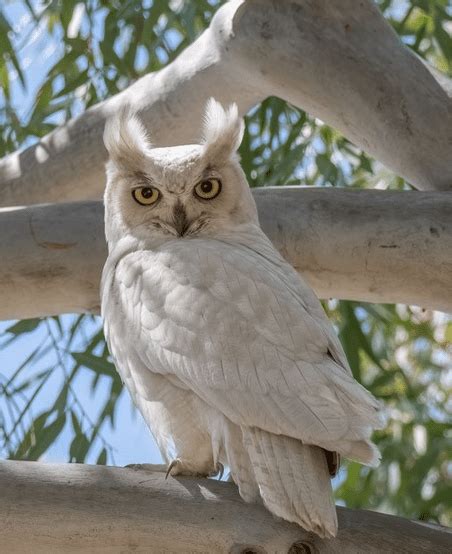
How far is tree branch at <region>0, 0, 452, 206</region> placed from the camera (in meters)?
2.76

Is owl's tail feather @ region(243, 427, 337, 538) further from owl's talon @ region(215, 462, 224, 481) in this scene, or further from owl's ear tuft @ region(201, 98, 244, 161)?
owl's ear tuft @ region(201, 98, 244, 161)

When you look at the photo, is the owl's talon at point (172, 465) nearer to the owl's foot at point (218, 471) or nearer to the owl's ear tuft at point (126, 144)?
the owl's foot at point (218, 471)

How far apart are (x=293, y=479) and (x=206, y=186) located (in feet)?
2.84

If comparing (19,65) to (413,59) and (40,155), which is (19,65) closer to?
(40,155)

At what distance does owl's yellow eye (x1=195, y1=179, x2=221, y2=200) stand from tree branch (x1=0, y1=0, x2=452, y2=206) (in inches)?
21.6

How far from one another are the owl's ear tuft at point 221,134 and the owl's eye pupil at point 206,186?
53mm

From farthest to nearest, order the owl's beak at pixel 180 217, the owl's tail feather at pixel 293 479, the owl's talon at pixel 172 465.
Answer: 1. the owl's beak at pixel 180 217
2. the owl's talon at pixel 172 465
3. the owl's tail feather at pixel 293 479

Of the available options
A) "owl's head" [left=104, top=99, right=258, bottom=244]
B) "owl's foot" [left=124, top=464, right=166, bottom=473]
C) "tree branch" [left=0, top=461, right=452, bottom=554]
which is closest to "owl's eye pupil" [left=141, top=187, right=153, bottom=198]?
"owl's head" [left=104, top=99, right=258, bottom=244]

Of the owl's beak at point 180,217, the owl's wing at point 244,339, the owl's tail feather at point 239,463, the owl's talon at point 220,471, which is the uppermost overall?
the owl's beak at point 180,217

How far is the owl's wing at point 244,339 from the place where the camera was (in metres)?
1.85

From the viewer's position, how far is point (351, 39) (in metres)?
2.87

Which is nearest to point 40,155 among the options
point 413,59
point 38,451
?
point 38,451

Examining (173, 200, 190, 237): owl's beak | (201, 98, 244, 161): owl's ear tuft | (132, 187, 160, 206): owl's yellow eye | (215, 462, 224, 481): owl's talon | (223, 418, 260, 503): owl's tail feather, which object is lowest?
(215, 462, 224, 481): owl's talon

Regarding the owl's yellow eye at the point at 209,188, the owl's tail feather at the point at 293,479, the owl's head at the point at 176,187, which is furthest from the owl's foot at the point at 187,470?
the owl's yellow eye at the point at 209,188
